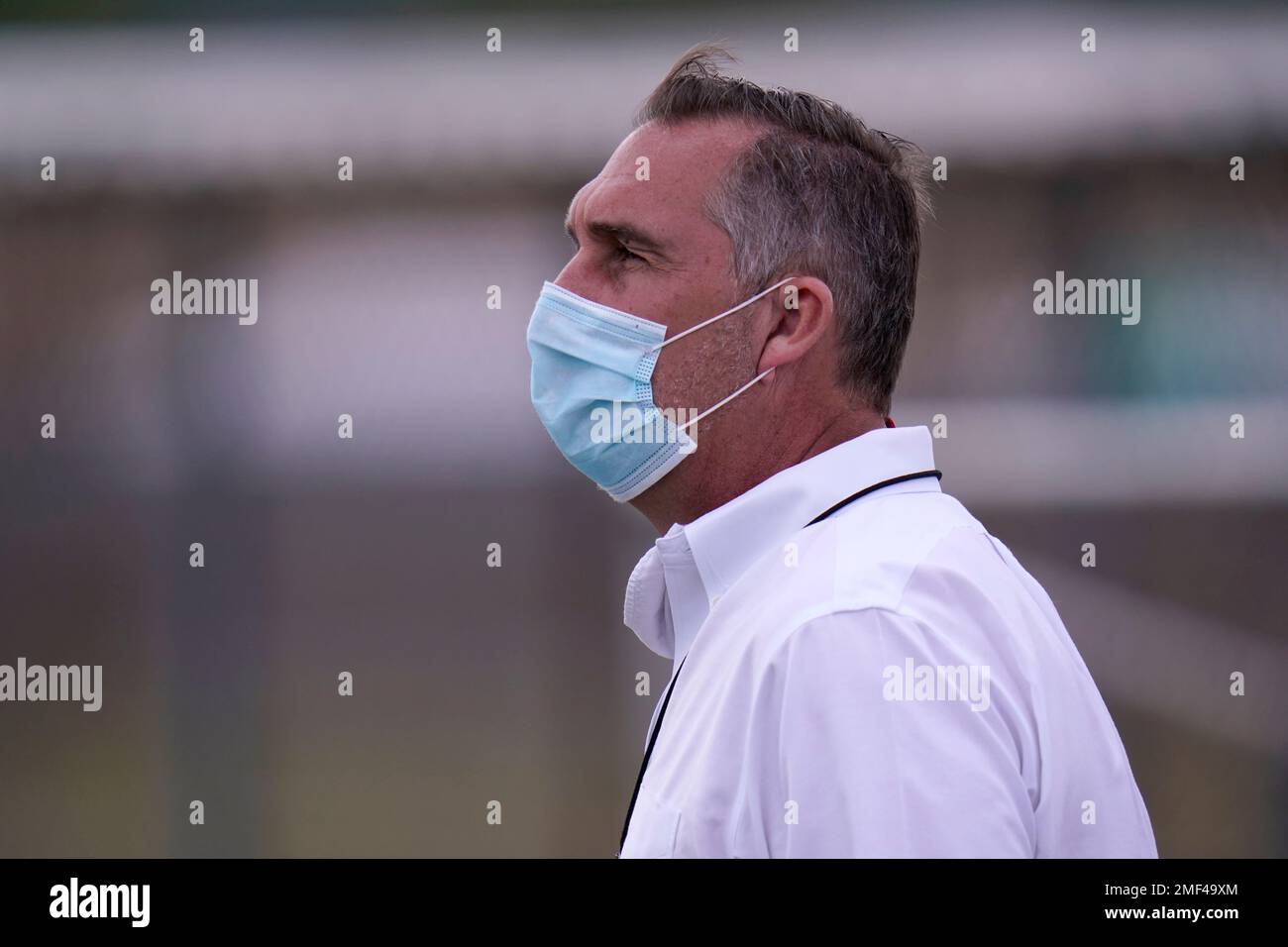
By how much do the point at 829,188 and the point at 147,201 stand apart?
2171mm

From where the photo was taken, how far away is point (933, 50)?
258cm

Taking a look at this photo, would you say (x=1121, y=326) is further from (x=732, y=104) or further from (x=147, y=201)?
(x=147, y=201)

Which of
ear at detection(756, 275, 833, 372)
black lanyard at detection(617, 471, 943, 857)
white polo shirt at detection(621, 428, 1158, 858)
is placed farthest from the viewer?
ear at detection(756, 275, 833, 372)

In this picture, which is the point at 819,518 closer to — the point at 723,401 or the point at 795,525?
the point at 795,525

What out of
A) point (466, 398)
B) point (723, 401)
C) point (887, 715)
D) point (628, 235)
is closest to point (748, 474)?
point (723, 401)

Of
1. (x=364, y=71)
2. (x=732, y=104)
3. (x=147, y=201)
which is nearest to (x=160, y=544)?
(x=147, y=201)

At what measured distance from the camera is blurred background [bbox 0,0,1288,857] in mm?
2521

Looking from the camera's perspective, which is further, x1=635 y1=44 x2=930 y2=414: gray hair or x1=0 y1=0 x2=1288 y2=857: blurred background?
x1=0 y1=0 x2=1288 y2=857: blurred background

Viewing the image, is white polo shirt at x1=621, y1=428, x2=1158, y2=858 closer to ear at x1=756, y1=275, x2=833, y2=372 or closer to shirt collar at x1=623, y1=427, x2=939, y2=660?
shirt collar at x1=623, y1=427, x2=939, y2=660

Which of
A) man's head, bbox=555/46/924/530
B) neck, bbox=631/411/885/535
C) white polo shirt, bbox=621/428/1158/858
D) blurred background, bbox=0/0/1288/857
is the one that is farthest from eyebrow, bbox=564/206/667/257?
blurred background, bbox=0/0/1288/857

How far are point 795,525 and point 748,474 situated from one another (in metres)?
0.12

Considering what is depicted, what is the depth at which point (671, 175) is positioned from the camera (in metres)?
1.23

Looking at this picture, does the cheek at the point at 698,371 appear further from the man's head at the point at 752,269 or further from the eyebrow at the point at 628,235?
the eyebrow at the point at 628,235

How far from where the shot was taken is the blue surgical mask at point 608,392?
4.02 feet
